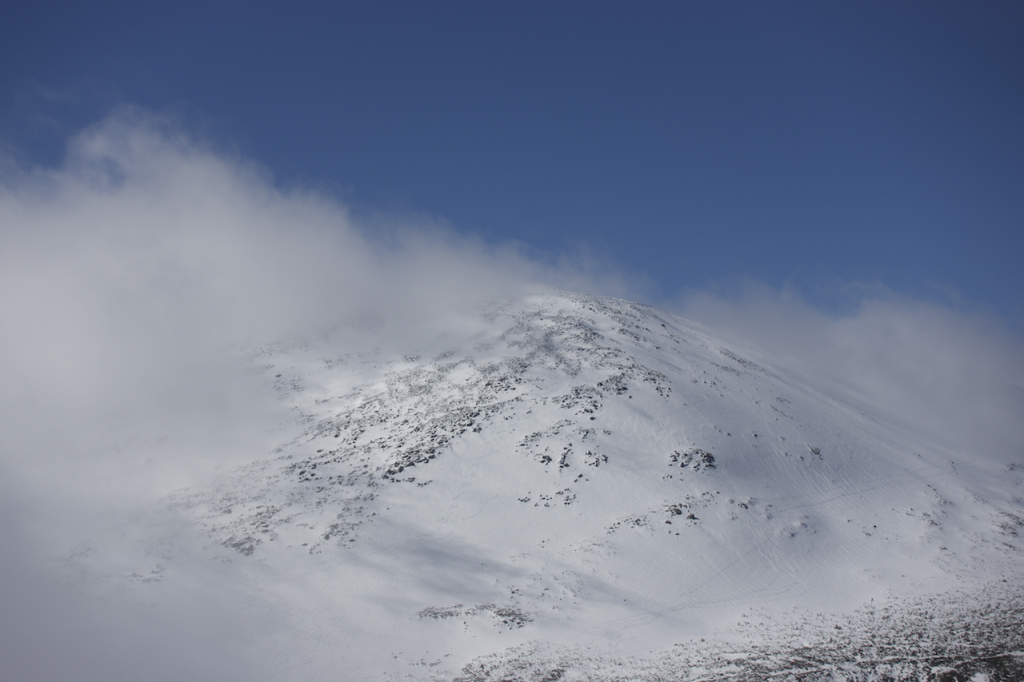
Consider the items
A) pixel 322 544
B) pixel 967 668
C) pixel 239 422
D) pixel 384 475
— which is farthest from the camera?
pixel 239 422

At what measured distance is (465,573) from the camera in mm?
28797

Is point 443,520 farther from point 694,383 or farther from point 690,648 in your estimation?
point 694,383

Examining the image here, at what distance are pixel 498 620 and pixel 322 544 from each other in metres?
12.6

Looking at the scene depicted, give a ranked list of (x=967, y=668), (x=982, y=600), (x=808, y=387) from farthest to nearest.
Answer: (x=808, y=387)
(x=982, y=600)
(x=967, y=668)

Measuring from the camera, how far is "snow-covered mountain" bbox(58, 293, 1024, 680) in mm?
22484

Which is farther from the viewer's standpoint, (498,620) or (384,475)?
(384,475)

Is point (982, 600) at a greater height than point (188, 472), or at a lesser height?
lesser

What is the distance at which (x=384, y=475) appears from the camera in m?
38.0

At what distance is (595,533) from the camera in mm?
31266

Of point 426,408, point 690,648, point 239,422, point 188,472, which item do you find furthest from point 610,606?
point 239,422

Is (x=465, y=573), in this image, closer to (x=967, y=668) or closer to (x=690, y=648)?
(x=690, y=648)

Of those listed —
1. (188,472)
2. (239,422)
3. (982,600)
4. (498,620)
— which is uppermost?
(239,422)

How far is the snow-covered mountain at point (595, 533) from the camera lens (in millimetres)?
22484

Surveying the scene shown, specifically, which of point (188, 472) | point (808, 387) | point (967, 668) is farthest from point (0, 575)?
point (808, 387)
